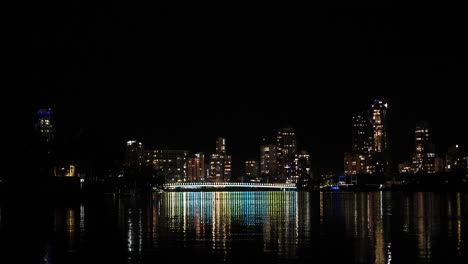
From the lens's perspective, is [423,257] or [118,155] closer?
[423,257]

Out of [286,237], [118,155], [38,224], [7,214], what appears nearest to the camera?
[286,237]

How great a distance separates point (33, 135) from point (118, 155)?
7473 centimetres

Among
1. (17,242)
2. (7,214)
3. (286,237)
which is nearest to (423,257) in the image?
(286,237)

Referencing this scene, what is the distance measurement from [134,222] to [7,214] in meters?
13.0

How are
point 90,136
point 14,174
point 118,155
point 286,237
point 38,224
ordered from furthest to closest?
point 118,155, point 90,136, point 14,174, point 38,224, point 286,237

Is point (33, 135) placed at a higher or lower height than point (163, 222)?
higher

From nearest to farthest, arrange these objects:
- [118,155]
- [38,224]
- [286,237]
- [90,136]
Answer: [286,237] < [38,224] < [90,136] < [118,155]

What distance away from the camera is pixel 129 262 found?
1324 inches

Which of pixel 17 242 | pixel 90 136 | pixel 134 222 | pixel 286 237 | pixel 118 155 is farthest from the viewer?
pixel 118 155

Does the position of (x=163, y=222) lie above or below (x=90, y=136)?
below

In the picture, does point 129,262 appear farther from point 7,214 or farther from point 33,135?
point 33,135

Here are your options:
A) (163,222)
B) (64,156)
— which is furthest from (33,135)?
(163,222)

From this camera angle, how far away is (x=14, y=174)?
107m

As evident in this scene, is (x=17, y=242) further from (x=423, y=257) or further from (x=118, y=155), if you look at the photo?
(x=118, y=155)
